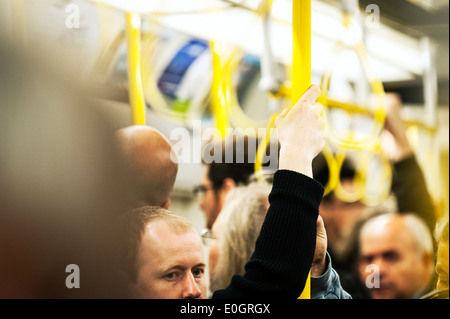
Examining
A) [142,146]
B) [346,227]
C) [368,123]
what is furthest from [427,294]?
[142,146]

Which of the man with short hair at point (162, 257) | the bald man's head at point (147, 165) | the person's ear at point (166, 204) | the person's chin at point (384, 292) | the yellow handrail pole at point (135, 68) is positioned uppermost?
the yellow handrail pole at point (135, 68)

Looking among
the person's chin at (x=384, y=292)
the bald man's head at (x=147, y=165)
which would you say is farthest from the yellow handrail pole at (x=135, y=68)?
the person's chin at (x=384, y=292)

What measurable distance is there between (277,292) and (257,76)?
642mm

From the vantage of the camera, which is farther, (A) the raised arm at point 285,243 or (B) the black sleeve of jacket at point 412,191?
(B) the black sleeve of jacket at point 412,191

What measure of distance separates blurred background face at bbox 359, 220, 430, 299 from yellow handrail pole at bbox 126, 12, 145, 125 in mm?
842

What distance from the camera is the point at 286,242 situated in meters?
0.97

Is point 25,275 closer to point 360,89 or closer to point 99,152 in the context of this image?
point 99,152

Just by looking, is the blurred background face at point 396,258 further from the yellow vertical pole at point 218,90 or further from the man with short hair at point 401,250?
the yellow vertical pole at point 218,90

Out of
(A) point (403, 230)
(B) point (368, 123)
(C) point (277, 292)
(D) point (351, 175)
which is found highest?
(B) point (368, 123)

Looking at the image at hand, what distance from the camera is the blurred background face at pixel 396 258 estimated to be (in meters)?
1.70

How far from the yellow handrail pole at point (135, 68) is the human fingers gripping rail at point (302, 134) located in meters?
0.29

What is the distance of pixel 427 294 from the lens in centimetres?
171

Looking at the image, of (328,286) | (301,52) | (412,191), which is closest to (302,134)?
(301,52)

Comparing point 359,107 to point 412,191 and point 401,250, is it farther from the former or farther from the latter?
point 401,250
